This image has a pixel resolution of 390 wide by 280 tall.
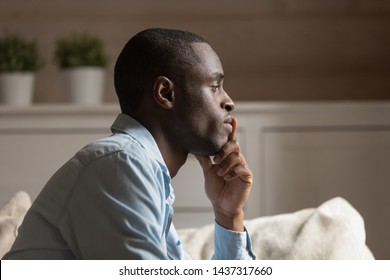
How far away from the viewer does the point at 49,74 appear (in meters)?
3.40

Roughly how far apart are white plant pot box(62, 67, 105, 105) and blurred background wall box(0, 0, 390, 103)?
0.31 metres

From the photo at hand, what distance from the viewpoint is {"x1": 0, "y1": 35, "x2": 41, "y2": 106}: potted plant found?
10.1 feet

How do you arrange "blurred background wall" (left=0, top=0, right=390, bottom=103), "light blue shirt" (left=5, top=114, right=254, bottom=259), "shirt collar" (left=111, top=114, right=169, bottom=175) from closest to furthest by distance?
"light blue shirt" (left=5, top=114, right=254, bottom=259) → "shirt collar" (left=111, top=114, right=169, bottom=175) → "blurred background wall" (left=0, top=0, right=390, bottom=103)

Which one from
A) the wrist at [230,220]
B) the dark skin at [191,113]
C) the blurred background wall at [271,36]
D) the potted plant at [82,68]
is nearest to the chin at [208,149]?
the dark skin at [191,113]

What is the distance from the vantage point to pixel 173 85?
3.49 feet

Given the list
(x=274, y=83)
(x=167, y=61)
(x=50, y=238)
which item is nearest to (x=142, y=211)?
(x=50, y=238)

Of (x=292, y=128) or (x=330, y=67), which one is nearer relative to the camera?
(x=292, y=128)

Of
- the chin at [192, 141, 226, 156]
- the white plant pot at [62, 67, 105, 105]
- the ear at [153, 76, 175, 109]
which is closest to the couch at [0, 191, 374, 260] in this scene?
the chin at [192, 141, 226, 156]

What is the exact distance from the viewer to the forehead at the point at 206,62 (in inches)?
42.4

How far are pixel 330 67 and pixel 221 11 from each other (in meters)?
0.51

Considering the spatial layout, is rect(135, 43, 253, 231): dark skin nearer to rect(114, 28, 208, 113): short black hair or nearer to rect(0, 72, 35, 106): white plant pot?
rect(114, 28, 208, 113): short black hair

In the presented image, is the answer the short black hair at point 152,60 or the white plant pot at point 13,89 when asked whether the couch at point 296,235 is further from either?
the white plant pot at point 13,89

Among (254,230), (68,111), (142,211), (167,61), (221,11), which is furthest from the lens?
(221,11)

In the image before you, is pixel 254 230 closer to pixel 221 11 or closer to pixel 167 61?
pixel 167 61
